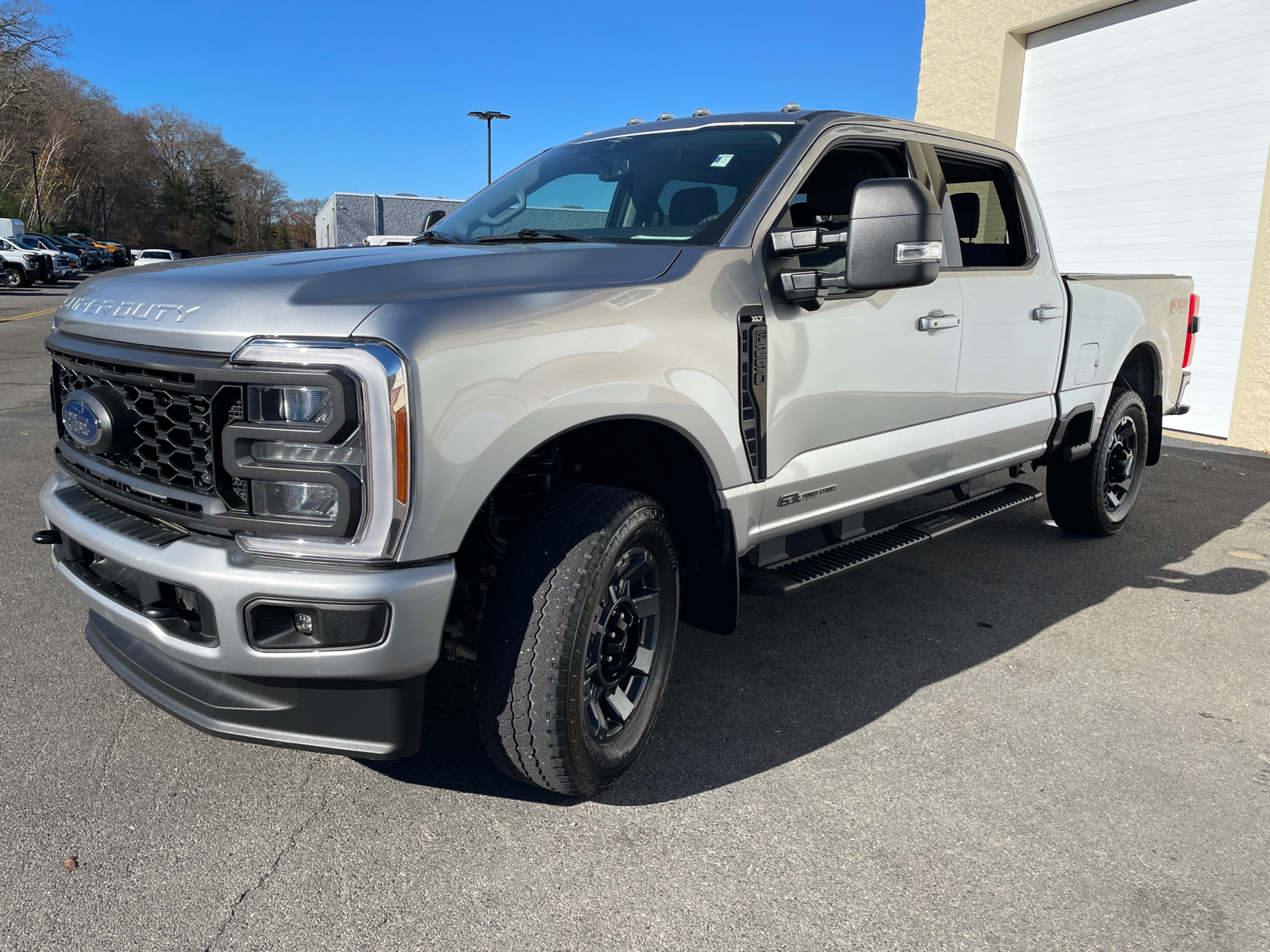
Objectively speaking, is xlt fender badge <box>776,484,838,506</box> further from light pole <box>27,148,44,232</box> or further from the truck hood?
light pole <box>27,148,44,232</box>

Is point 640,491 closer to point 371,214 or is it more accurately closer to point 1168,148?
point 1168,148

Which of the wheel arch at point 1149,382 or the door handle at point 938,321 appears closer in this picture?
the door handle at point 938,321

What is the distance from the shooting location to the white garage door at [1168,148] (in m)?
8.83

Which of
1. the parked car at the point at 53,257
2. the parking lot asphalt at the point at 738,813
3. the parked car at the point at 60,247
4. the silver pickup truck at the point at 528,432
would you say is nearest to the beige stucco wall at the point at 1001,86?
the parking lot asphalt at the point at 738,813

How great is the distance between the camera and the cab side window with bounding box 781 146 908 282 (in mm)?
3363

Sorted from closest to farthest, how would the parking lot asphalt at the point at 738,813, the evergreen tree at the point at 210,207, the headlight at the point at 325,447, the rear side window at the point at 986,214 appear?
the headlight at the point at 325,447 < the parking lot asphalt at the point at 738,813 < the rear side window at the point at 986,214 < the evergreen tree at the point at 210,207

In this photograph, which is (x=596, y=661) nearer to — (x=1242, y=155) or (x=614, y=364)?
(x=614, y=364)

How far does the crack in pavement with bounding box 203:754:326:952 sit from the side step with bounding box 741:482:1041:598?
56.0 inches

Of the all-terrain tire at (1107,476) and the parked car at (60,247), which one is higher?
the parked car at (60,247)

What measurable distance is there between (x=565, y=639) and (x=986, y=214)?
3.21 m

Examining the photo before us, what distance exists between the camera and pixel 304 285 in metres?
2.15

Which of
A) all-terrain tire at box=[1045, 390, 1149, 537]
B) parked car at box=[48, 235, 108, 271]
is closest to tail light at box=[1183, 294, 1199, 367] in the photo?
all-terrain tire at box=[1045, 390, 1149, 537]

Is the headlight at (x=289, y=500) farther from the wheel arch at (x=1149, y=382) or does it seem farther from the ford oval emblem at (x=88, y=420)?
the wheel arch at (x=1149, y=382)

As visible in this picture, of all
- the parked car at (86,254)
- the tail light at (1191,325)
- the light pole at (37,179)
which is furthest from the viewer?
the light pole at (37,179)
